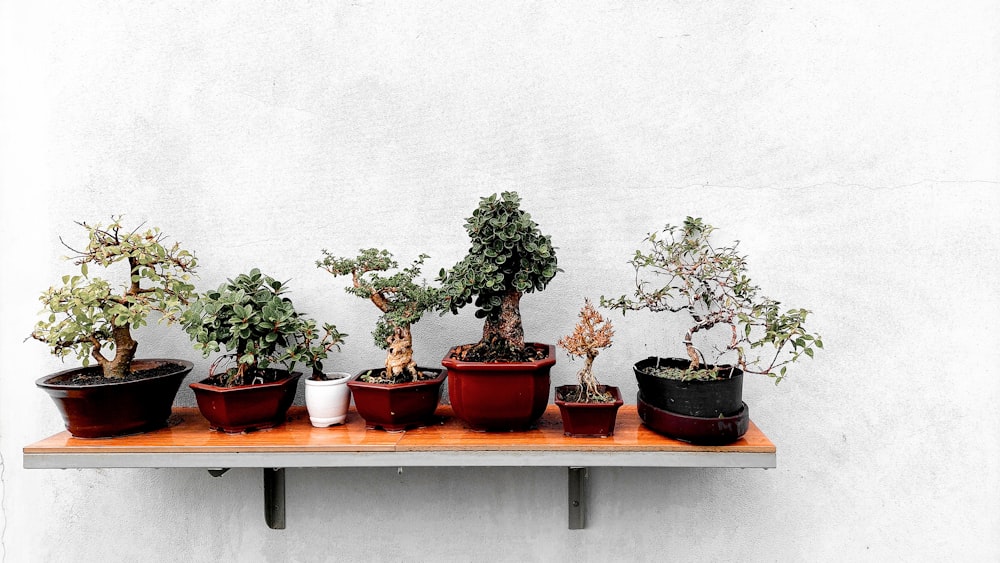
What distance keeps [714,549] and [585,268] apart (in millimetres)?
729

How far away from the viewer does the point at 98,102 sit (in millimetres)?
1376

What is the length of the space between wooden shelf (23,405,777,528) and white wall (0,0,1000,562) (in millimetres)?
274

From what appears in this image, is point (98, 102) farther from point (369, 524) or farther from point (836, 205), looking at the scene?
point (836, 205)

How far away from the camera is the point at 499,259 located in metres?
1.12

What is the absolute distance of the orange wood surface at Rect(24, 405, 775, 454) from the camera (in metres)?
1.08

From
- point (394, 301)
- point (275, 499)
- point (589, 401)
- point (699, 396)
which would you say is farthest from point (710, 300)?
point (275, 499)

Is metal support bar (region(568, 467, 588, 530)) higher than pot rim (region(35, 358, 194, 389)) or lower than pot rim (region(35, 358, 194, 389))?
lower

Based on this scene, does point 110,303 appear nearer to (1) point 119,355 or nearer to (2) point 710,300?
(1) point 119,355

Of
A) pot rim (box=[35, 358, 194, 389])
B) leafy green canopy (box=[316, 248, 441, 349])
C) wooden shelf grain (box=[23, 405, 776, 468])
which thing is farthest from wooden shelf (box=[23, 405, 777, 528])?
leafy green canopy (box=[316, 248, 441, 349])

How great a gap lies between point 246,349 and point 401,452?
378 millimetres

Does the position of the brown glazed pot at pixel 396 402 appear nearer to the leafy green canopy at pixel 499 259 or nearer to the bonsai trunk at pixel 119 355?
the leafy green canopy at pixel 499 259

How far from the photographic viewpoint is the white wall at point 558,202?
1328 mm

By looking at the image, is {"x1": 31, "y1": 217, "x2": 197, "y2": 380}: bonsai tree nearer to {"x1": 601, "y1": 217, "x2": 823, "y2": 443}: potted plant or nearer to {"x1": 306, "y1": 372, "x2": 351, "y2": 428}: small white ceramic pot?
{"x1": 306, "y1": 372, "x2": 351, "y2": 428}: small white ceramic pot

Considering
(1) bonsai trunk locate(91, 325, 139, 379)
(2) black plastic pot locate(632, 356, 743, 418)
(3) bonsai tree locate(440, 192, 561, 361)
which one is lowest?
(2) black plastic pot locate(632, 356, 743, 418)
